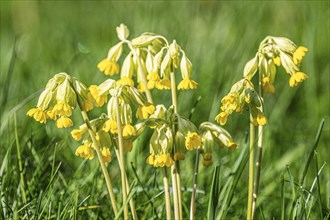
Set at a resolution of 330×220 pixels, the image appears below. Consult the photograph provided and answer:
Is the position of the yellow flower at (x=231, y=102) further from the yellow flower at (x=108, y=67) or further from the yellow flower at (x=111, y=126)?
the yellow flower at (x=108, y=67)

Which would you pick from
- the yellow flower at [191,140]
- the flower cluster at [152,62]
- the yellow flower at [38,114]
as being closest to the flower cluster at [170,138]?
the yellow flower at [191,140]

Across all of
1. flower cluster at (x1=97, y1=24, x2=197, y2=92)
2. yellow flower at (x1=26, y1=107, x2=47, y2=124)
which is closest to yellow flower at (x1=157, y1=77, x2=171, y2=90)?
flower cluster at (x1=97, y1=24, x2=197, y2=92)

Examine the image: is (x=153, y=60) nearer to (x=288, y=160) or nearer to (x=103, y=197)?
(x=103, y=197)

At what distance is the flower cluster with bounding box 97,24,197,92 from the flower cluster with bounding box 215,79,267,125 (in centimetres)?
18

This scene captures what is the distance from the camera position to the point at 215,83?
372cm

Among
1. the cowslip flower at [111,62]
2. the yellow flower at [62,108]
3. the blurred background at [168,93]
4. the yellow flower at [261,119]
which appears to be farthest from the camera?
the blurred background at [168,93]

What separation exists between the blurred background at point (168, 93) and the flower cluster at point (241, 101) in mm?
545

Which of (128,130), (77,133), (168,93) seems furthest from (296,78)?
(168,93)

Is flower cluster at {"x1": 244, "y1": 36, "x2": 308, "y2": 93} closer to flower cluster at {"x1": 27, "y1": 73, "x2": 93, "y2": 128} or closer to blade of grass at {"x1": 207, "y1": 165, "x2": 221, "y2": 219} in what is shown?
blade of grass at {"x1": 207, "y1": 165, "x2": 221, "y2": 219}

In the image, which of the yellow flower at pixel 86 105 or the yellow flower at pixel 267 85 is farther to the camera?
the yellow flower at pixel 267 85

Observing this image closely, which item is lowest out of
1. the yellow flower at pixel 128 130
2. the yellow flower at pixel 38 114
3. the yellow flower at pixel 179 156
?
the yellow flower at pixel 179 156

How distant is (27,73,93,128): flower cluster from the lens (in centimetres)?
179

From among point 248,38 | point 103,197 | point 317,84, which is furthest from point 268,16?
point 103,197

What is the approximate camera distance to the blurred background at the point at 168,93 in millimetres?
2531
